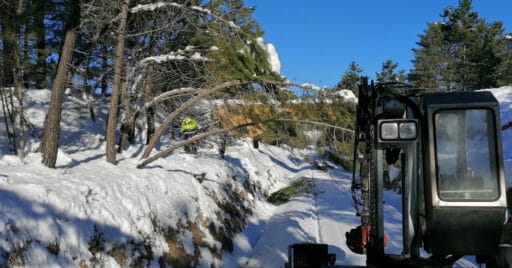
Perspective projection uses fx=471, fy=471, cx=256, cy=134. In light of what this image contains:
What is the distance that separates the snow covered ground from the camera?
6059 mm

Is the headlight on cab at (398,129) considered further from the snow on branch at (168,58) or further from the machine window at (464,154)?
the snow on branch at (168,58)

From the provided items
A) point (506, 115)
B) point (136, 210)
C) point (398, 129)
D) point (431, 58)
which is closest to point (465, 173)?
point (398, 129)

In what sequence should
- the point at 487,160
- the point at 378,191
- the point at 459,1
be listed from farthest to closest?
the point at 459,1 < the point at 378,191 < the point at 487,160

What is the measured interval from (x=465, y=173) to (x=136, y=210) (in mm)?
5943

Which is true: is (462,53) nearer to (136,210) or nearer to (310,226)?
(310,226)

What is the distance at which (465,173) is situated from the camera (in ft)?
12.8

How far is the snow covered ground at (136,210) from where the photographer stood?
606 centimetres

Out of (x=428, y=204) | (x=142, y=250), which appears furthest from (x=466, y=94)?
(x=142, y=250)

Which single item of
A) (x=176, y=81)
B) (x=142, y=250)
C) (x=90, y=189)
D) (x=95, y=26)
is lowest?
(x=142, y=250)

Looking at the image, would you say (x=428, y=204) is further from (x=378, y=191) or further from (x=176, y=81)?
(x=176, y=81)

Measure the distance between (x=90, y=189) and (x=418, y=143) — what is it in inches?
216

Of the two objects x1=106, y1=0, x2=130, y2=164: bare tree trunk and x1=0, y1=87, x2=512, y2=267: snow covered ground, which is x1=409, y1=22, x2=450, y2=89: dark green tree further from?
x1=106, y1=0, x2=130, y2=164: bare tree trunk

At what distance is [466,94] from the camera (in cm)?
402

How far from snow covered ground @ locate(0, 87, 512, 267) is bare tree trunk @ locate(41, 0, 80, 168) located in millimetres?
278
